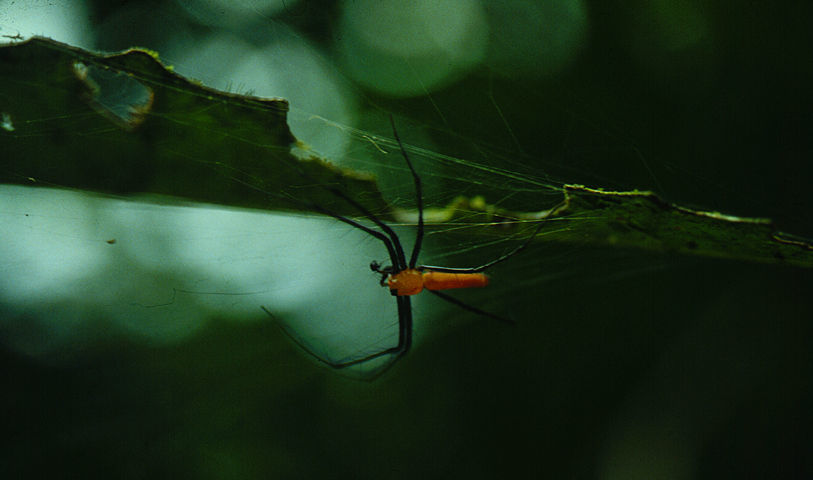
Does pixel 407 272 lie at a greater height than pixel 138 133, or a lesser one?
lesser

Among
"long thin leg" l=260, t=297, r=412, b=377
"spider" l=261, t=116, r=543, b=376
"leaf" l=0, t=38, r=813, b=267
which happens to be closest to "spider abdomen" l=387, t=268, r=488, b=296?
"spider" l=261, t=116, r=543, b=376

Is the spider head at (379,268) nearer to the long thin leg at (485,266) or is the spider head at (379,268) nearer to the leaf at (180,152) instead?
the long thin leg at (485,266)

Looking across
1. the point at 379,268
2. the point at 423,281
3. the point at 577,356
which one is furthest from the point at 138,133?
the point at 577,356

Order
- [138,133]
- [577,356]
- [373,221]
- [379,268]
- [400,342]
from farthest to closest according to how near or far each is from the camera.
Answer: [577,356] → [400,342] → [379,268] → [373,221] → [138,133]

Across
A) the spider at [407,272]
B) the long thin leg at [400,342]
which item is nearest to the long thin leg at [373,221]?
the spider at [407,272]

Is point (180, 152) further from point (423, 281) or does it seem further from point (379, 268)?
point (423, 281)

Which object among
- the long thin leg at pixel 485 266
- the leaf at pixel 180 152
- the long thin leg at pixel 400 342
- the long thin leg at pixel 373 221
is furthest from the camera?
the long thin leg at pixel 400 342

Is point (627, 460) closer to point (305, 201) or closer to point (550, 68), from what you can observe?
point (550, 68)

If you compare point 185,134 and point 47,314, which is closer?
point 185,134

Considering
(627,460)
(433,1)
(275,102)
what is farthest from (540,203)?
(627,460)
